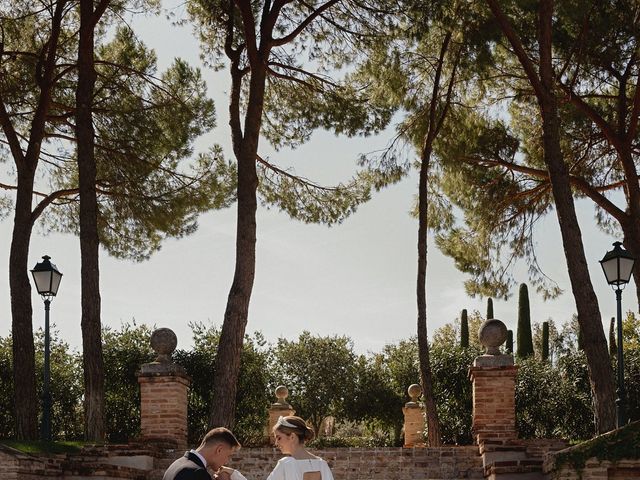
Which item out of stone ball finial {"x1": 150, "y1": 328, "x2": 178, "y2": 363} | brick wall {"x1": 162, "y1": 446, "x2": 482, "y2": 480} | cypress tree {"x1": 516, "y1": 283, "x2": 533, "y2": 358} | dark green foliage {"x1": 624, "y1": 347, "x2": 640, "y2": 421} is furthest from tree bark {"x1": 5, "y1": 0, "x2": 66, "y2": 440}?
cypress tree {"x1": 516, "y1": 283, "x2": 533, "y2": 358}

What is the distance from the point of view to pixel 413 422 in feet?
71.1

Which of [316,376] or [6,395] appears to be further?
[316,376]

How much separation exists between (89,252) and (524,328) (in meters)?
24.4

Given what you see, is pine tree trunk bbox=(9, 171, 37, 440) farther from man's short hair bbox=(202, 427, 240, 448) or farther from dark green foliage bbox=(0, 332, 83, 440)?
man's short hair bbox=(202, 427, 240, 448)

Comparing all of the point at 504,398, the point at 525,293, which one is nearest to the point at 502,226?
the point at 504,398

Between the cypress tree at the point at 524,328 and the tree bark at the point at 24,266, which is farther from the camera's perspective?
the cypress tree at the point at 524,328

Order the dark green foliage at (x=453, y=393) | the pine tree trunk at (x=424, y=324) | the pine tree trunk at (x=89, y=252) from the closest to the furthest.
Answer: the pine tree trunk at (x=89, y=252) < the pine tree trunk at (x=424, y=324) < the dark green foliage at (x=453, y=393)

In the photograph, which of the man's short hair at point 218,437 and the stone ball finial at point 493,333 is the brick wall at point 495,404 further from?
the man's short hair at point 218,437

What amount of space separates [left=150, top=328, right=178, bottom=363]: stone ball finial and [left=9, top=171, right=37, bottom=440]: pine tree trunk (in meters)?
3.27

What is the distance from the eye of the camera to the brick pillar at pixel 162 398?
12.9 m

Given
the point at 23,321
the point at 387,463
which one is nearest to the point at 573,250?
the point at 387,463

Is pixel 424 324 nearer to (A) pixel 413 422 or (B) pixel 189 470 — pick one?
(A) pixel 413 422

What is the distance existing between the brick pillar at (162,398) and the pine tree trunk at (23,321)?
308cm

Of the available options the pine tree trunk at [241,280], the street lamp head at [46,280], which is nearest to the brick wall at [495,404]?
the pine tree trunk at [241,280]
